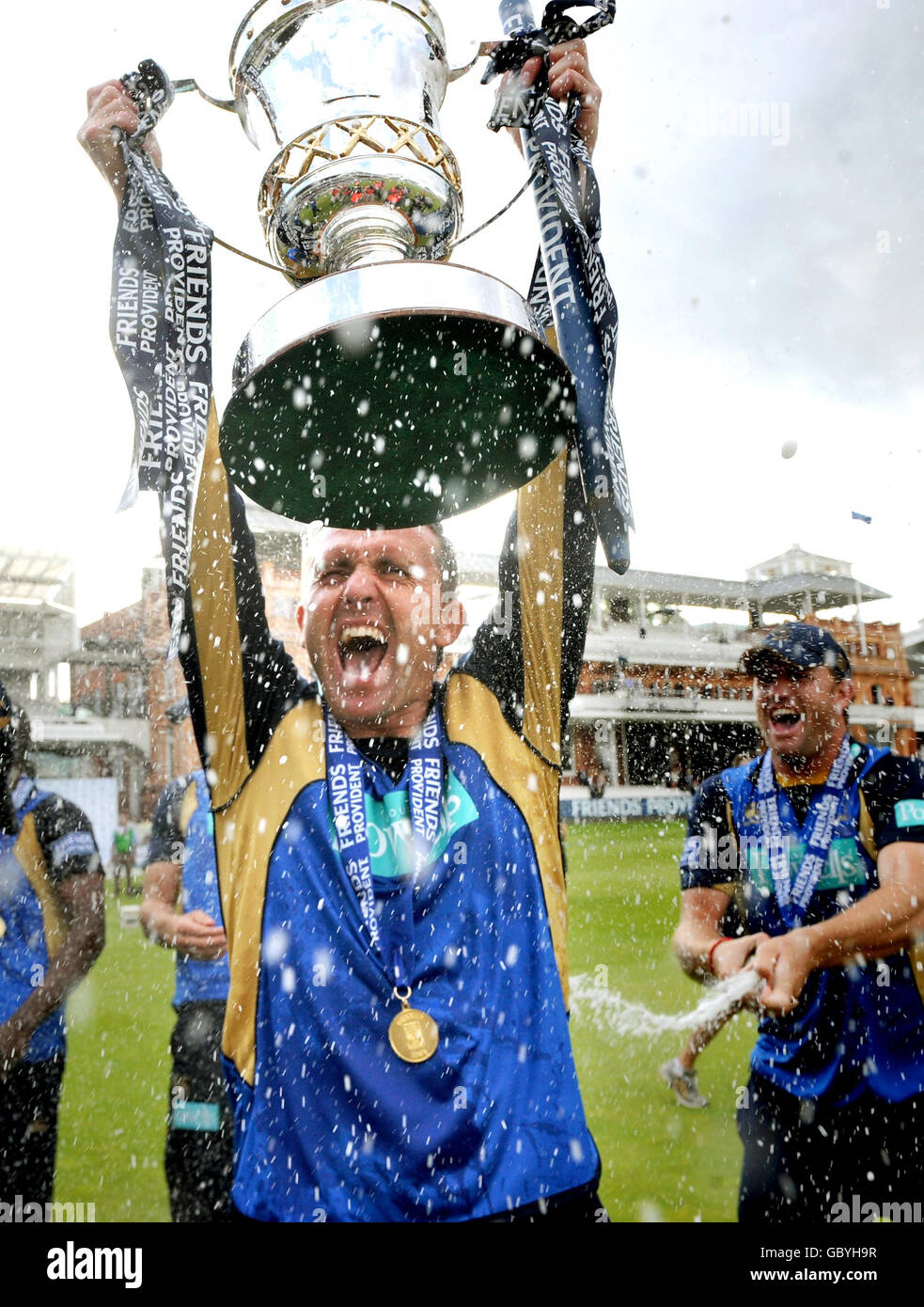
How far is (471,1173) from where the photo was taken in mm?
1117

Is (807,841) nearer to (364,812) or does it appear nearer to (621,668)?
(364,812)

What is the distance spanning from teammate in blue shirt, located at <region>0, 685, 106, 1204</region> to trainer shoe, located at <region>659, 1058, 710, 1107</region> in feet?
6.70

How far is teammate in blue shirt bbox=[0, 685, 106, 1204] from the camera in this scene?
5.94 feet

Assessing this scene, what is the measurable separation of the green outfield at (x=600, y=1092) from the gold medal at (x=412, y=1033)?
1.27 m

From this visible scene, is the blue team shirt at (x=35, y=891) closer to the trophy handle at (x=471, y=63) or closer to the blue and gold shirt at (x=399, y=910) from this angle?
the blue and gold shirt at (x=399, y=910)

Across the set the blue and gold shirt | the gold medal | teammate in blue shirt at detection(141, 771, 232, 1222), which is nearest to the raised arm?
the blue and gold shirt

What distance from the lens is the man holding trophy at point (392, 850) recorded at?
1130 millimetres

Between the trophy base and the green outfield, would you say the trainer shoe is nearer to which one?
the green outfield

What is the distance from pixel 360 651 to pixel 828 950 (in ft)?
3.39

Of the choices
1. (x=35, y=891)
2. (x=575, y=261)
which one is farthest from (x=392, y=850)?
(x=35, y=891)

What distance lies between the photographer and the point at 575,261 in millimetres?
1088

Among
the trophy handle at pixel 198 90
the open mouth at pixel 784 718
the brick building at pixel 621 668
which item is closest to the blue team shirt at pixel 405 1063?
the brick building at pixel 621 668
